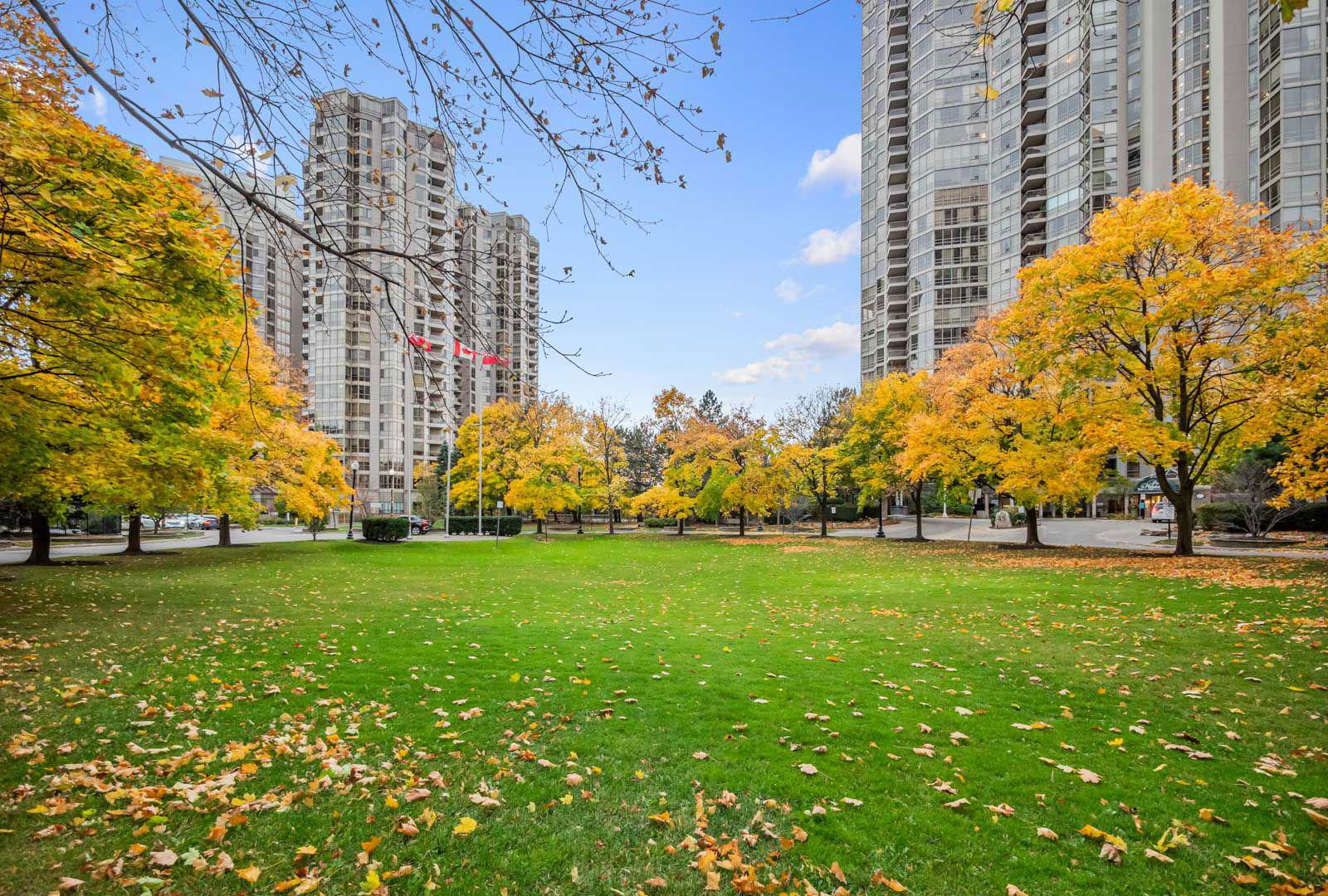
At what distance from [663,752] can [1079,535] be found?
35.6 m

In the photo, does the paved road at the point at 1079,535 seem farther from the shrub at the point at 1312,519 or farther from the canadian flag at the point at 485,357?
the canadian flag at the point at 485,357

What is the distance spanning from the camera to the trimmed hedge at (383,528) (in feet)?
105

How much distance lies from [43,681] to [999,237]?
7868cm

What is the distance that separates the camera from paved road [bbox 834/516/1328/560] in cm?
2009

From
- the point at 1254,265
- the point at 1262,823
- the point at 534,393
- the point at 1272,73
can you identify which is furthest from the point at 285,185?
the point at 1272,73

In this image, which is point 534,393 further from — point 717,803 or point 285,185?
point 717,803

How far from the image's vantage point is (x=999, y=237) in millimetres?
Answer: 66875

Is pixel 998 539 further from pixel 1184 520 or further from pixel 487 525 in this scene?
pixel 487 525

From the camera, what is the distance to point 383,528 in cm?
3216

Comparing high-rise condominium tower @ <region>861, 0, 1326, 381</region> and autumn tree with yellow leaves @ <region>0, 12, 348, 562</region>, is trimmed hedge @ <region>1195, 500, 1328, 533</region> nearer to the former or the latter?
high-rise condominium tower @ <region>861, 0, 1326, 381</region>

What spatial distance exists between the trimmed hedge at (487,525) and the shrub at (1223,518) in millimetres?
36729

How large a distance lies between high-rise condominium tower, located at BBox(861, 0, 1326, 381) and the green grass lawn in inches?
1615

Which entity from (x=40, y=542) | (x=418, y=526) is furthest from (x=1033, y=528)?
(x=418, y=526)

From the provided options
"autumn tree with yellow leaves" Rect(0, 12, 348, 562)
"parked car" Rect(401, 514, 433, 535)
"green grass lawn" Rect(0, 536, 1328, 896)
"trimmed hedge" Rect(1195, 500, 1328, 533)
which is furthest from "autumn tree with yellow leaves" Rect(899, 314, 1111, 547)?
"parked car" Rect(401, 514, 433, 535)
